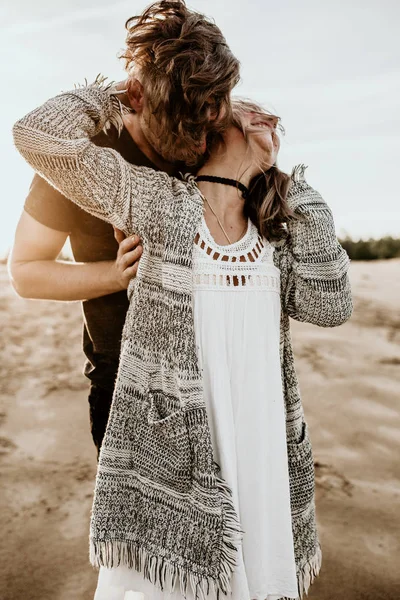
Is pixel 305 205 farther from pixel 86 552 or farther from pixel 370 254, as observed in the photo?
pixel 370 254

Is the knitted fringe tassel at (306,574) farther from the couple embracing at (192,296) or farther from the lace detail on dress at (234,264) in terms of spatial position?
the lace detail on dress at (234,264)

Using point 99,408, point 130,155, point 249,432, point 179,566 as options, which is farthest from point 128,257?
point 179,566

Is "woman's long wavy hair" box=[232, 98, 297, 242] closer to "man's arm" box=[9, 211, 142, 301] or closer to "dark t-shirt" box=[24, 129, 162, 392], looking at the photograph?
"dark t-shirt" box=[24, 129, 162, 392]

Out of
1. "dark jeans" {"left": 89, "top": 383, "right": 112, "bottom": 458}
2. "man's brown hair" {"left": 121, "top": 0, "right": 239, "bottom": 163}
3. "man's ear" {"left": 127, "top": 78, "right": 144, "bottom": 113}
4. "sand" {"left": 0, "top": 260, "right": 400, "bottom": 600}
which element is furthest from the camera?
"sand" {"left": 0, "top": 260, "right": 400, "bottom": 600}

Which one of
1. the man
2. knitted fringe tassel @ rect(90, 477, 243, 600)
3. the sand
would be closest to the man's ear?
the man

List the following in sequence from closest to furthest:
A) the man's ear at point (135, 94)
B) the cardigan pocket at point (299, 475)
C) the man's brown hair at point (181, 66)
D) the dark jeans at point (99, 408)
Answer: the man's brown hair at point (181, 66) < the man's ear at point (135, 94) < the cardigan pocket at point (299, 475) < the dark jeans at point (99, 408)

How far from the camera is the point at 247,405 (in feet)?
5.73

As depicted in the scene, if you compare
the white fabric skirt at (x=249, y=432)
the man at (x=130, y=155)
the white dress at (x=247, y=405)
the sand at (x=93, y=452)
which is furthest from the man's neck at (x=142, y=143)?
the sand at (x=93, y=452)

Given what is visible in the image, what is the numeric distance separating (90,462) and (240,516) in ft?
8.54

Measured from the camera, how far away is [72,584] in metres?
3.02

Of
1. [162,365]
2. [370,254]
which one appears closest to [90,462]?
[162,365]

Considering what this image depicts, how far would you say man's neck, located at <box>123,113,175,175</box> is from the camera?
1.96 m

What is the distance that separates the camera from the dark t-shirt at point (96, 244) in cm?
184

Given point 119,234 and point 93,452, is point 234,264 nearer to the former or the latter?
point 119,234
